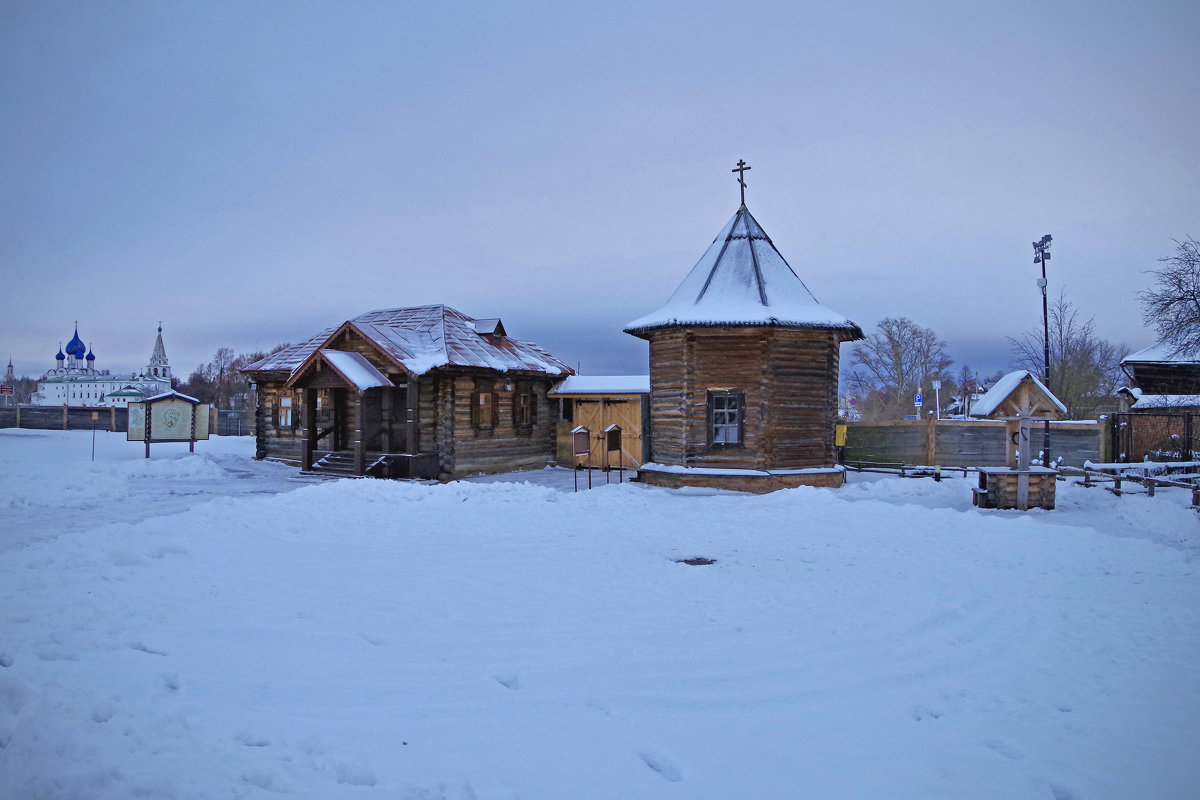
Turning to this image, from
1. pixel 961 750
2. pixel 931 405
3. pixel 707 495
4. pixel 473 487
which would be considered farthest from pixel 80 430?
pixel 931 405

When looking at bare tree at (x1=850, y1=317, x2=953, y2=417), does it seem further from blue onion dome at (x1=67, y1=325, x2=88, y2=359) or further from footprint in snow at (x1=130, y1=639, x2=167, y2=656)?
blue onion dome at (x1=67, y1=325, x2=88, y2=359)

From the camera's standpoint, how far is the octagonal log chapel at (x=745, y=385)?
54.7 ft

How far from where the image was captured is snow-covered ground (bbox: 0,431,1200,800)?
12.6 ft

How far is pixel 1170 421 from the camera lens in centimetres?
2094

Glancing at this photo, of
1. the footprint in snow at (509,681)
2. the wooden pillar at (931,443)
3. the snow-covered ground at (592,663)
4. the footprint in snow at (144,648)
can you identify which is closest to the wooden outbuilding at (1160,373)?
the wooden pillar at (931,443)

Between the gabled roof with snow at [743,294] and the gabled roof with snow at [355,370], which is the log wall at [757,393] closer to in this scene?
the gabled roof with snow at [743,294]

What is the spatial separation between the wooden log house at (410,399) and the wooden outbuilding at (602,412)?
61 centimetres

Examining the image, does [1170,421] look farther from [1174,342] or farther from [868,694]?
[868,694]

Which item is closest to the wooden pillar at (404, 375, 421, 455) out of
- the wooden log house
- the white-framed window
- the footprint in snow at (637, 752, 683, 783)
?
the wooden log house

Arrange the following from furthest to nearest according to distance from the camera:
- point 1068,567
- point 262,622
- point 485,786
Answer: point 1068,567 < point 262,622 < point 485,786

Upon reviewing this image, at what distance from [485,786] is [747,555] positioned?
640 cm

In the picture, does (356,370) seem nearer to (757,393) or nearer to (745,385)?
(745,385)

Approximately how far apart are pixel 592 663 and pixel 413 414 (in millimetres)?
15393

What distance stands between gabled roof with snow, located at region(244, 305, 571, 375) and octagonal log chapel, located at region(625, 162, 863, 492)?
5925 millimetres
